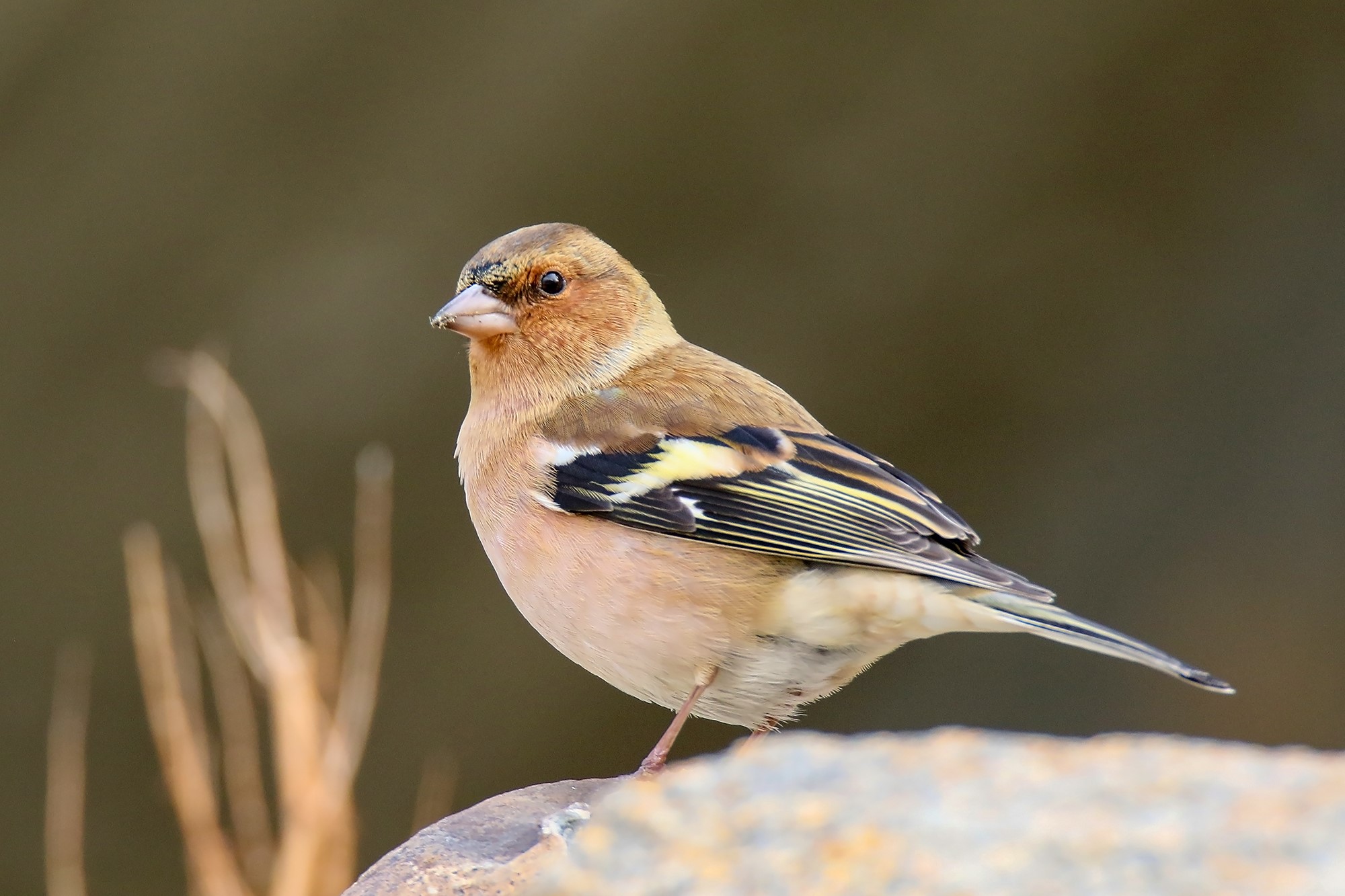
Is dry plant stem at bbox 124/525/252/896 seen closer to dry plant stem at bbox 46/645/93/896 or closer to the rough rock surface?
dry plant stem at bbox 46/645/93/896

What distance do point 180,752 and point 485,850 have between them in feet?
4.94

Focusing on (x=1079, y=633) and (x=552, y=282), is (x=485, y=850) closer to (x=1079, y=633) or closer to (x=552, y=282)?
(x=1079, y=633)

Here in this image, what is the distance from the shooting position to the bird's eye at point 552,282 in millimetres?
3369

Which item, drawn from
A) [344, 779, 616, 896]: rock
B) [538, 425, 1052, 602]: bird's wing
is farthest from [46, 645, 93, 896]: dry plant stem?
[538, 425, 1052, 602]: bird's wing

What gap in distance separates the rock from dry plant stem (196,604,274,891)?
1.34 m

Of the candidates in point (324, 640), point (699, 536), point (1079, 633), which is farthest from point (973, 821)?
point (324, 640)

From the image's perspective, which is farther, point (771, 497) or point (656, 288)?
point (656, 288)

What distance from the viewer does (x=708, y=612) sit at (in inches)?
109

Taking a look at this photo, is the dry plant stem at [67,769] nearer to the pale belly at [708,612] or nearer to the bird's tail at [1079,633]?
the pale belly at [708,612]

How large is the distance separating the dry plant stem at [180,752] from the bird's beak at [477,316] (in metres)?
1.19

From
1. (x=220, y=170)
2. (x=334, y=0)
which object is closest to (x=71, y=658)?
(x=220, y=170)

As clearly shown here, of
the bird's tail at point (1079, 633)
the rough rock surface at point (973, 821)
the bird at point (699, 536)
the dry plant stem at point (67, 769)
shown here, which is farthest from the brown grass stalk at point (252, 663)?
the rough rock surface at point (973, 821)

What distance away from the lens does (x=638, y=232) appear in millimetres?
5320

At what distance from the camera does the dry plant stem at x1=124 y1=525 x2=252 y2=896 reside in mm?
3582
